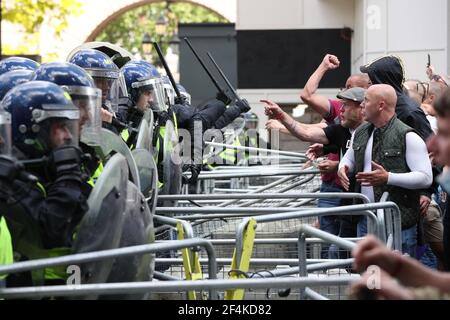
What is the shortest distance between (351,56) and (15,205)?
1974 cm

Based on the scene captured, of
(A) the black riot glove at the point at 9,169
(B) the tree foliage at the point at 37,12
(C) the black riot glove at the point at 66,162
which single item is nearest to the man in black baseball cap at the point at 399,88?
(C) the black riot glove at the point at 66,162

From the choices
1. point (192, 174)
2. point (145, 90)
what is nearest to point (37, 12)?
point (192, 174)

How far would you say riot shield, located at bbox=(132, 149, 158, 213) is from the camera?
6.29 meters

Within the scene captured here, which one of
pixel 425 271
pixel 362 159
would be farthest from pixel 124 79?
pixel 425 271

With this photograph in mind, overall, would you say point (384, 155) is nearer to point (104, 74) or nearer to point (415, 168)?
point (415, 168)

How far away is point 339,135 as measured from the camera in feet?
29.7

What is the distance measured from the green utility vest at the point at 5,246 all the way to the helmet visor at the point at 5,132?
334 millimetres

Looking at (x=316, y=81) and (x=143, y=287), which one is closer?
(x=143, y=287)

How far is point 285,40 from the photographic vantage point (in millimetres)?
24672

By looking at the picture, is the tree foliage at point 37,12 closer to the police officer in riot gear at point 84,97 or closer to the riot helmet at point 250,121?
the riot helmet at point 250,121

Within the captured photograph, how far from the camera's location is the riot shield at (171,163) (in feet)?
25.6

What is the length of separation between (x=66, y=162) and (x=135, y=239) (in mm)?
488

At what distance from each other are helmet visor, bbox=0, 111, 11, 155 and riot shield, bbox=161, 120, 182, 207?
9.85 feet
